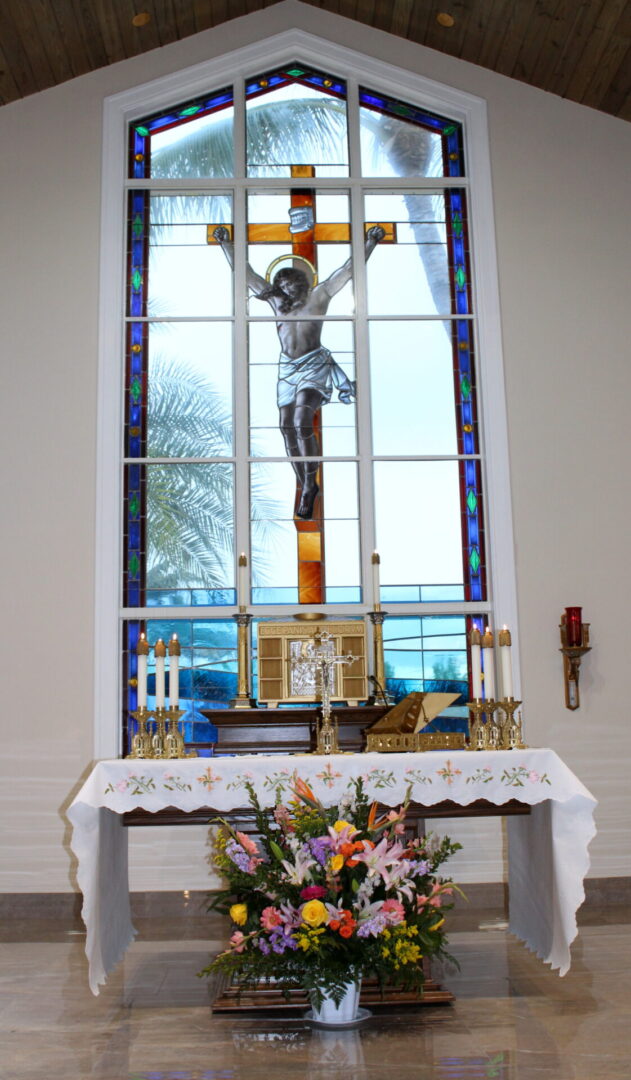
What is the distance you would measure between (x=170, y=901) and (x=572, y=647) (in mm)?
2399

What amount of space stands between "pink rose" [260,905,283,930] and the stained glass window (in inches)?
94.8

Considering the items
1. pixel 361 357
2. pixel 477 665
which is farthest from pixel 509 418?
pixel 477 665

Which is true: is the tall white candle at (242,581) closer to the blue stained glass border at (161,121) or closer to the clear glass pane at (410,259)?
the clear glass pane at (410,259)

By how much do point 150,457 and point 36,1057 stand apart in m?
3.48

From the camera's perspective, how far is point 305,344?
614 centimetres

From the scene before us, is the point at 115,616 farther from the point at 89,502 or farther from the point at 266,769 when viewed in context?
the point at 266,769

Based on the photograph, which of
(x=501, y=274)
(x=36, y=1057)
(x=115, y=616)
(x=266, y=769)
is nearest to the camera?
(x=36, y=1057)

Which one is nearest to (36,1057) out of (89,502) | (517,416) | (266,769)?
(266,769)

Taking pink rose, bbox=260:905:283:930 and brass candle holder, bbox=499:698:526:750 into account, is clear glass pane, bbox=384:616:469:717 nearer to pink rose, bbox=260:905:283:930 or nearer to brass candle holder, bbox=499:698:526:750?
brass candle holder, bbox=499:698:526:750

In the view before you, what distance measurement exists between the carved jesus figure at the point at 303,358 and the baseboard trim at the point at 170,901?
209 cm

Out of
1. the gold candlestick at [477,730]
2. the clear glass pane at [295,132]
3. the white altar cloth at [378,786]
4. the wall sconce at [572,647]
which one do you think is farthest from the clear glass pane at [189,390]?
the white altar cloth at [378,786]

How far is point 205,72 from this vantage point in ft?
20.7

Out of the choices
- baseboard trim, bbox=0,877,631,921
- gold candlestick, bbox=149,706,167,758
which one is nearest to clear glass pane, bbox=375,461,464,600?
baseboard trim, bbox=0,877,631,921

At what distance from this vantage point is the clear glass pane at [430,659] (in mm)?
5667
